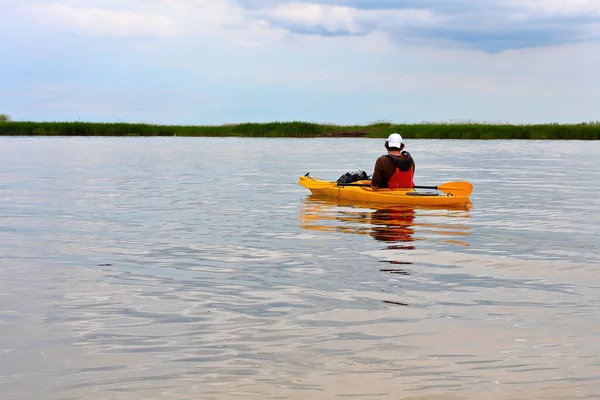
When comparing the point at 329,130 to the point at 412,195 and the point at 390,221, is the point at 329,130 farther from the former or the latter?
the point at 390,221

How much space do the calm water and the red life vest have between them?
92 cm

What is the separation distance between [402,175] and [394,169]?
0.18 m

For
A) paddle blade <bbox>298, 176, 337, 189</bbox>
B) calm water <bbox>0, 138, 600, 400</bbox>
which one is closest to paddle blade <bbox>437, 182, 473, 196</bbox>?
calm water <bbox>0, 138, 600, 400</bbox>

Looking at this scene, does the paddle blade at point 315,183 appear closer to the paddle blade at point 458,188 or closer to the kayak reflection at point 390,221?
the kayak reflection at point 390,221

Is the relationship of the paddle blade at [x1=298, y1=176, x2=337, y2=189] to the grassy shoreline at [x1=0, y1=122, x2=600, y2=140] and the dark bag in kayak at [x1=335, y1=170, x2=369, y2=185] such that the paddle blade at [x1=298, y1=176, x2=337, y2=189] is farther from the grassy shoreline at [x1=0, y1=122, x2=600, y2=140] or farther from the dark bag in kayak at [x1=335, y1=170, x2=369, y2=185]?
the grassy shoreline at [x1=0, y1=122, x2=600, y2=140]

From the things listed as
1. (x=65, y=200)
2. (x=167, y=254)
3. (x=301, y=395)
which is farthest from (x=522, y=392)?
(x=65, y=200)

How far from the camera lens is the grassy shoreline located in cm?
5059

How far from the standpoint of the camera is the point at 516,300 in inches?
253

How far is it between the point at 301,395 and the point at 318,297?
2.31 metres

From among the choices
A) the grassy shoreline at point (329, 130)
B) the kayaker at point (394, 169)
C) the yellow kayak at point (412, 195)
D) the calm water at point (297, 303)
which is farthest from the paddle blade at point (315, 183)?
the grassy shoreline at point (329, 130)

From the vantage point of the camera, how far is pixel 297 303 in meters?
6.21

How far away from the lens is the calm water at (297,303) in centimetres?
439

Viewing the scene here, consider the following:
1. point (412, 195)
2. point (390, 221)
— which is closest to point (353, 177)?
point (412, 195)

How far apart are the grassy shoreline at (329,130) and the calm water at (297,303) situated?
126ft
